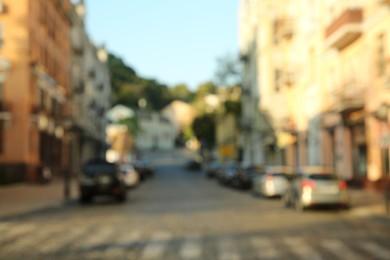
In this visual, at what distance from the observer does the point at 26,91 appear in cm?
4159

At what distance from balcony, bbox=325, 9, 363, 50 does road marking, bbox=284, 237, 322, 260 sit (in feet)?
67.6

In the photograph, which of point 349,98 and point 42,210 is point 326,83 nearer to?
point 349,98

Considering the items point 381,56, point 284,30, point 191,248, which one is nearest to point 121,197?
point 381,56

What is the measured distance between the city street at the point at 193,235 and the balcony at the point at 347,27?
43.8 feet

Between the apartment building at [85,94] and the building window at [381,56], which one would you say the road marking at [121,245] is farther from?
the apartment building at [85,94]

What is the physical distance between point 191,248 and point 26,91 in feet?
107

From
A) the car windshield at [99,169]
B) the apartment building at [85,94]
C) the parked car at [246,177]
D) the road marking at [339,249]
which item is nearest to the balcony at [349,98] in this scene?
the parked car at [246,177]

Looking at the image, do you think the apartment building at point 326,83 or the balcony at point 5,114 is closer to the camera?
the apartment building at point 326,83

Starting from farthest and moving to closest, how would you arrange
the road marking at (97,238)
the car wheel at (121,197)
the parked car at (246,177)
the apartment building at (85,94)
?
the apartment building at (85,94), the parked car at (246,177), the car wheel at (121,197), the road marking at (97,238)

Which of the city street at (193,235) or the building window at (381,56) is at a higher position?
the building window at (381,56)

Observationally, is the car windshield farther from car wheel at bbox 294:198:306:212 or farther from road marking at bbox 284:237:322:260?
road marking at bbox 284:237:322:260

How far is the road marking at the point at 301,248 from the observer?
10312mm

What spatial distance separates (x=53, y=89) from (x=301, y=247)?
139 feet

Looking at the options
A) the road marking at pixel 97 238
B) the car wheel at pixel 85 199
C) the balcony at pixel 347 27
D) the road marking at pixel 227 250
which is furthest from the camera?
the balcony at pixel 347 27
